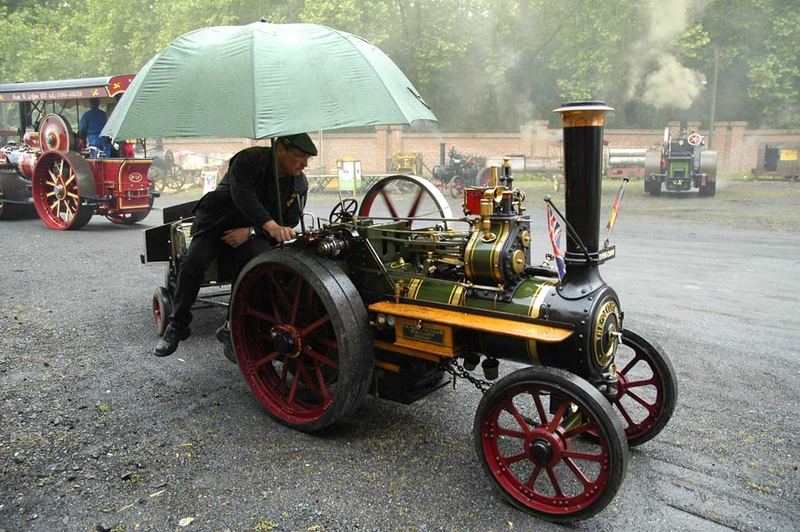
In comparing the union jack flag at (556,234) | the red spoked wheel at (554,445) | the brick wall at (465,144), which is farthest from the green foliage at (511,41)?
the red spoked wheel at (554,445)

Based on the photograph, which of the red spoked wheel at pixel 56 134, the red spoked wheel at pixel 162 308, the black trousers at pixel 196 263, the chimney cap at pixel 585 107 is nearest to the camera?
the chimney cap at pixel 585 107

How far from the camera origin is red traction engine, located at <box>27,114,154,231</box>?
10.1 metres

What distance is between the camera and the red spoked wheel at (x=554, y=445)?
8.11 ft

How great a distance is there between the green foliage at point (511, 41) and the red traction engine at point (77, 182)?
36.9 feet

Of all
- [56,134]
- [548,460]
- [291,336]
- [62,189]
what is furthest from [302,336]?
[56,134]

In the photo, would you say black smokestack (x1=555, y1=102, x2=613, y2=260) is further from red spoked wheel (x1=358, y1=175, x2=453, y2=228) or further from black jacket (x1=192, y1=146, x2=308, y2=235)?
black jacket (x1=192, y1=146, x2=308, y2=235)

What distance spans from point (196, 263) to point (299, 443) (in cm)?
152

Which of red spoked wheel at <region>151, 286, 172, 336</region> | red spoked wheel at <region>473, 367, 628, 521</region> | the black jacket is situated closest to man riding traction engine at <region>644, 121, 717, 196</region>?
the black jacket

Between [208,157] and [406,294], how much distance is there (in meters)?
23.7

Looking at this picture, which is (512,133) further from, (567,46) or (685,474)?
(685,474)

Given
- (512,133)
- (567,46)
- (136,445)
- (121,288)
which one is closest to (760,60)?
(567,46)

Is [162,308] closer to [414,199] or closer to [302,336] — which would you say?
[302,336]

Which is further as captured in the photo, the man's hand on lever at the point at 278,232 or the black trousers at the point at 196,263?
the black trousers at the point at 196,263

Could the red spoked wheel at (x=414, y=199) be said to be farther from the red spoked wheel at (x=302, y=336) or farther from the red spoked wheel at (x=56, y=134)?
the red spoked wheel at (x=56, y=134)
